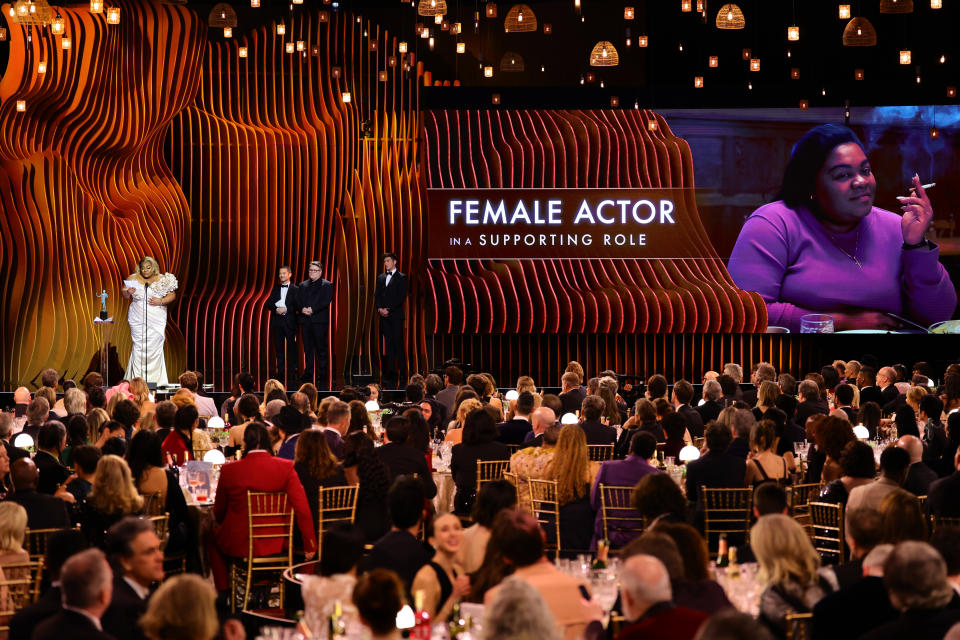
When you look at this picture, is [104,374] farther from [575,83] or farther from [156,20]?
[575,83]

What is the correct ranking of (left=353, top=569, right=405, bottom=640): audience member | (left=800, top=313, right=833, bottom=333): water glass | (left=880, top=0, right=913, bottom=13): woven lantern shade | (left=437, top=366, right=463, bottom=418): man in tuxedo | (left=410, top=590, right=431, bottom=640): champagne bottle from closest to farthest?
(left=353, top=569, right=405, bottom=640): audience member
(left=410, top=590, right=431, bottom=640): champagne bottle
(left=437, top=366, right=463, bottom=418): man in tuxedo
(left=880, top=0, right=913, bottom=13): woven lantern shade
(left=800, top=313, right=833, bottom=333): water glass

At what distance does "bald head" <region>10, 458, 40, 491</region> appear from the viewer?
23.5 feet

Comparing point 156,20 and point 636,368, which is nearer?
point 156,20

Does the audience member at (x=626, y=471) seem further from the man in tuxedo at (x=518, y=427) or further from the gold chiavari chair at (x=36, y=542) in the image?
the gold chiavari chair at (x=36, y=542)

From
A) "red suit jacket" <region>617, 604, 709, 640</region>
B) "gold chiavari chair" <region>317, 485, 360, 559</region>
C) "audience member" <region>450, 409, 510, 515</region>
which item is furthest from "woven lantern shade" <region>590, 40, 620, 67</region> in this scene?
"red suit jacket" <region>617, 604, 709, 640</region>

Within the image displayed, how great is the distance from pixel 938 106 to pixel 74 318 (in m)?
12.2

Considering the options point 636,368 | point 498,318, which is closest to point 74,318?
point 498,318

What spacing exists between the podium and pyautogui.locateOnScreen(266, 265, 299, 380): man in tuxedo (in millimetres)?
2094

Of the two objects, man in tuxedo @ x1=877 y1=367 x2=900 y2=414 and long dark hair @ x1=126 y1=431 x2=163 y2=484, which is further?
man in tuxedo @ x1=877 y1=367 x2=900 y2=414

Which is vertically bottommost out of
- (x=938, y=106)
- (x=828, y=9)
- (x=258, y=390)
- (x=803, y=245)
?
(x=258, y=390)

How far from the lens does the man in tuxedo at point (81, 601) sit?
4.48m

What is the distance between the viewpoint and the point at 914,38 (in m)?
19.8

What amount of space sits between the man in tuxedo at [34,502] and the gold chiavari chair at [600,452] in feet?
13.0

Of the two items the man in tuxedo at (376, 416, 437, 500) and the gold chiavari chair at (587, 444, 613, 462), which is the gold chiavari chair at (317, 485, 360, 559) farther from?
the gold chiavari chair at (587, 444, 613, 462)
